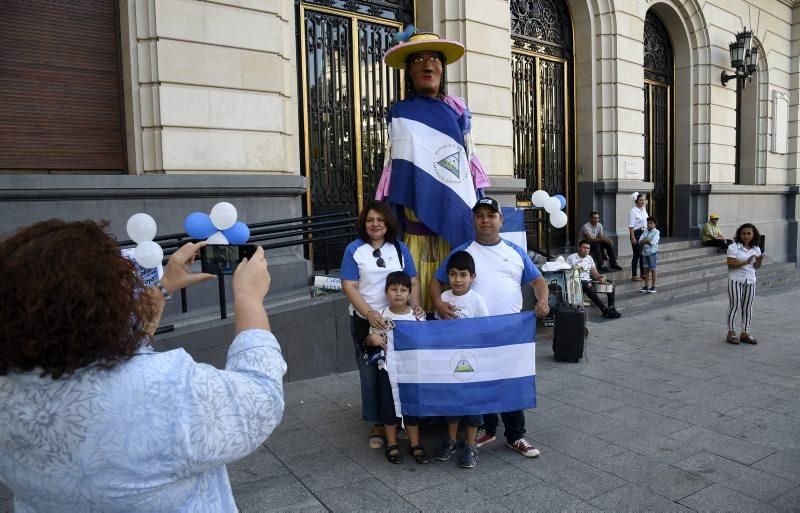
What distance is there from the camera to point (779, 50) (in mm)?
17953

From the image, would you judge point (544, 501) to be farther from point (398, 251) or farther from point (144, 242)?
point (144, 242)

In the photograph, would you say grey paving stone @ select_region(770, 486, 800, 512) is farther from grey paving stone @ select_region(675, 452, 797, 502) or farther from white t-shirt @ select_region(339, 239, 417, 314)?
Result: white t-shirt @ select_region(339, 239, 417, 314)

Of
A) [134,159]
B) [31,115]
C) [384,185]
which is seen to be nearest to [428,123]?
[384,185]

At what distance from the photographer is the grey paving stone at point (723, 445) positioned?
420 centimetres

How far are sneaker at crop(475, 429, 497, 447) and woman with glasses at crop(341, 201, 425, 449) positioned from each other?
2.38ft

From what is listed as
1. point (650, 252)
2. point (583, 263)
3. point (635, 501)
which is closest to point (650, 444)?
point (635, 501)

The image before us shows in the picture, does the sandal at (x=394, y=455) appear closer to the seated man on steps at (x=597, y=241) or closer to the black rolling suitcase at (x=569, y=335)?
the black rolling suitcase at (x=569, y=335)

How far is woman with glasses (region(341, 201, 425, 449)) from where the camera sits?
4.25 m

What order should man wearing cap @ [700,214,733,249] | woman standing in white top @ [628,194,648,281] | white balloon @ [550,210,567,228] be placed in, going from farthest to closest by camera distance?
1. man wearing cap @ [700,214,733,249]
2. woman standing in white top @ [628,194,648,281]
3. white balloon @ [550,210,567,228]

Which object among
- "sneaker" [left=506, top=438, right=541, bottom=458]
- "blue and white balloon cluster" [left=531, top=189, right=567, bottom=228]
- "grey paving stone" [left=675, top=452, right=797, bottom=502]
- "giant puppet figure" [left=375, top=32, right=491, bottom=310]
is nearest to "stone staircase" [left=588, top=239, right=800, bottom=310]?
"blue and white balloon cluster" [left=531, top=189, right=567, bottom=228]

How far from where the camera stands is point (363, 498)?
3.65m

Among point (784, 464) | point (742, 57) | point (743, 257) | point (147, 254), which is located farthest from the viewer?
point (742, 57)

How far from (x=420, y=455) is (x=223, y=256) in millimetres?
2636

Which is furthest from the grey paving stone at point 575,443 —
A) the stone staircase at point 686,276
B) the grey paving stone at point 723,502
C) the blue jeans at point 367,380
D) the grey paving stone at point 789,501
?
the stone staircase at point 686,276
